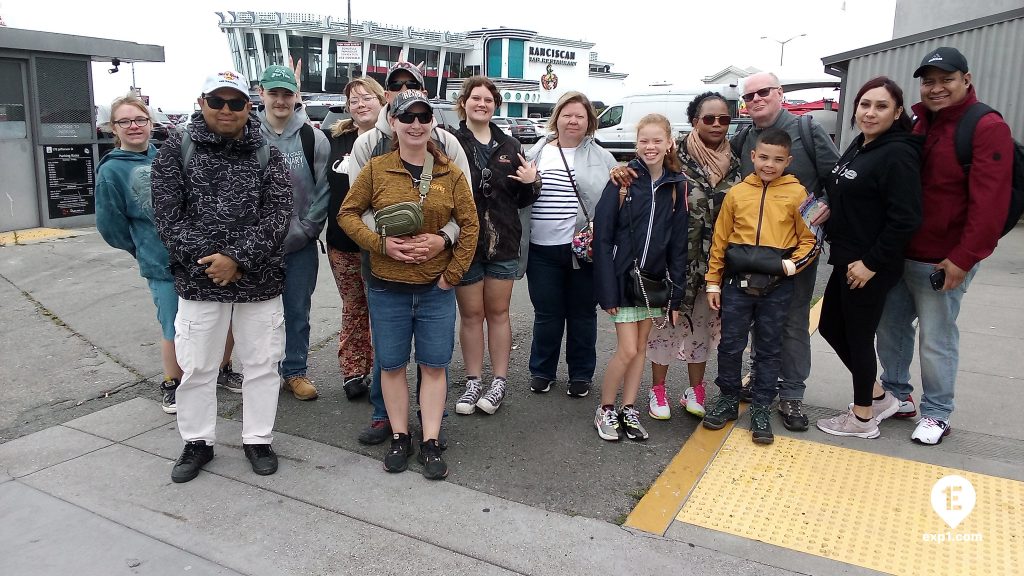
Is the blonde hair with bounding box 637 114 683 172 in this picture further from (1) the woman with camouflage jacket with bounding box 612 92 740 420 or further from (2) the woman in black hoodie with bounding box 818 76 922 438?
(2) the woman in black hoodie with bounding box 818 76 922 438

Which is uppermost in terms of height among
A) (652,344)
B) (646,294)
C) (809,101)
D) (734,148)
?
(809,101)

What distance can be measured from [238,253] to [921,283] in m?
3.54

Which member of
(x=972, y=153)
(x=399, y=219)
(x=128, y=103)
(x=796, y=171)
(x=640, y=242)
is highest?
(x=128, y=103)

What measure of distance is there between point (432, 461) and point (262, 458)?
0.87m

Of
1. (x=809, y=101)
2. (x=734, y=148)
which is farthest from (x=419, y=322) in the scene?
(x=809, y=101)

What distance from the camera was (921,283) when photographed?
385 centimetres

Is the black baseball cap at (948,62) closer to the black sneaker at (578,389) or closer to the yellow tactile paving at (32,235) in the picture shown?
the black sneaker at (578,389)

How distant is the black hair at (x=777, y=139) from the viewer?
3785mm

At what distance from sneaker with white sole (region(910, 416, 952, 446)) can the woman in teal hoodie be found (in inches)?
167

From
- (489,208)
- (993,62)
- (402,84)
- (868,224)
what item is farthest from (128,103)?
(993,62)

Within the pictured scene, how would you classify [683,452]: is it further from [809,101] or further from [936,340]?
[809,101]

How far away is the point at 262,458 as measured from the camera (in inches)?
144

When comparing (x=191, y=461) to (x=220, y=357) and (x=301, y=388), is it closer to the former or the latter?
(x=220, y=357)

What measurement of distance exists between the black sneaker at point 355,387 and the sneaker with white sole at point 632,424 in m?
1.66
